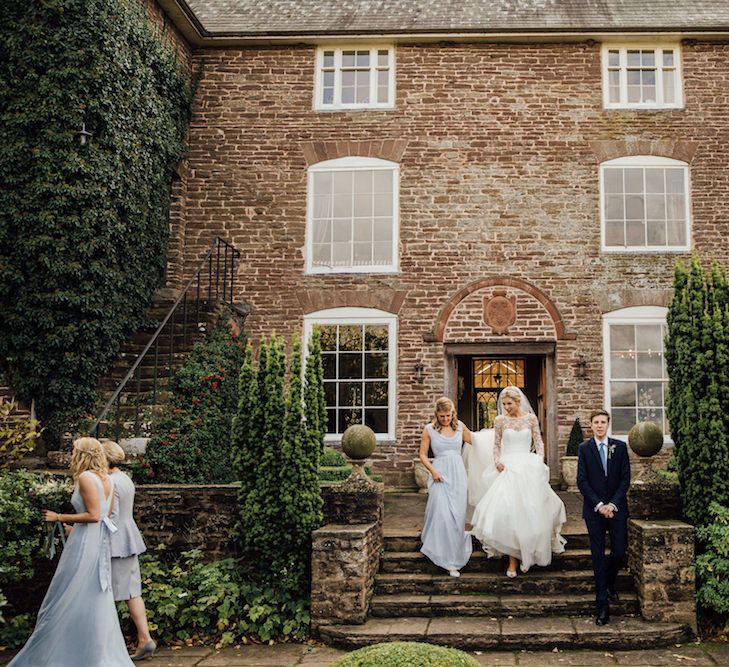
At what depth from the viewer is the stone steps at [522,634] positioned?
6398mm

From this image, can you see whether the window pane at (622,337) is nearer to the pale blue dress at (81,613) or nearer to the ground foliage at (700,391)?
the ground foliage at (700,391)

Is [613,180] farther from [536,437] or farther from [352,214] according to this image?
[536,437]

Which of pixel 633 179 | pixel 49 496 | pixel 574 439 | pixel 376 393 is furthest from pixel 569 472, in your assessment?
pixel 49 496

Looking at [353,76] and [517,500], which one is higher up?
[353,76]

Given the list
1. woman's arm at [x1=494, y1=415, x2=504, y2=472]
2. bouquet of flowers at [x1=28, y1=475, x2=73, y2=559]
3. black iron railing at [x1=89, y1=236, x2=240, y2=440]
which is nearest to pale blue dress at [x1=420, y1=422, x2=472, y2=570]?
woman's arm at [x1=494, y1=415, x2=504, y2=472]

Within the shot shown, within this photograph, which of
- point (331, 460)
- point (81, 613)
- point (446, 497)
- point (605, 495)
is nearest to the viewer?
point (81, 613)

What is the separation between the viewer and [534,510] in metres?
7.18

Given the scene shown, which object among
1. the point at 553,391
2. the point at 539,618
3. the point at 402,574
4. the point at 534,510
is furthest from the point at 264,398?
the point at 553,391

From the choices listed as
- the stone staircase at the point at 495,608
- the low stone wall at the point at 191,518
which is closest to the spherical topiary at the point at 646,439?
the stone staircase at the point at 495,608

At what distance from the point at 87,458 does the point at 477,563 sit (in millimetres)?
4038

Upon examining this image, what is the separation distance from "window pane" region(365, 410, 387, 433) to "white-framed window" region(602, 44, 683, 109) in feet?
22.2

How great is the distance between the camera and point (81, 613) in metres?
5.55

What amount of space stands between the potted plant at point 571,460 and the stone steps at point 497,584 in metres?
4.54

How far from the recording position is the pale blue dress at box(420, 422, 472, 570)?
7422 millimetres
